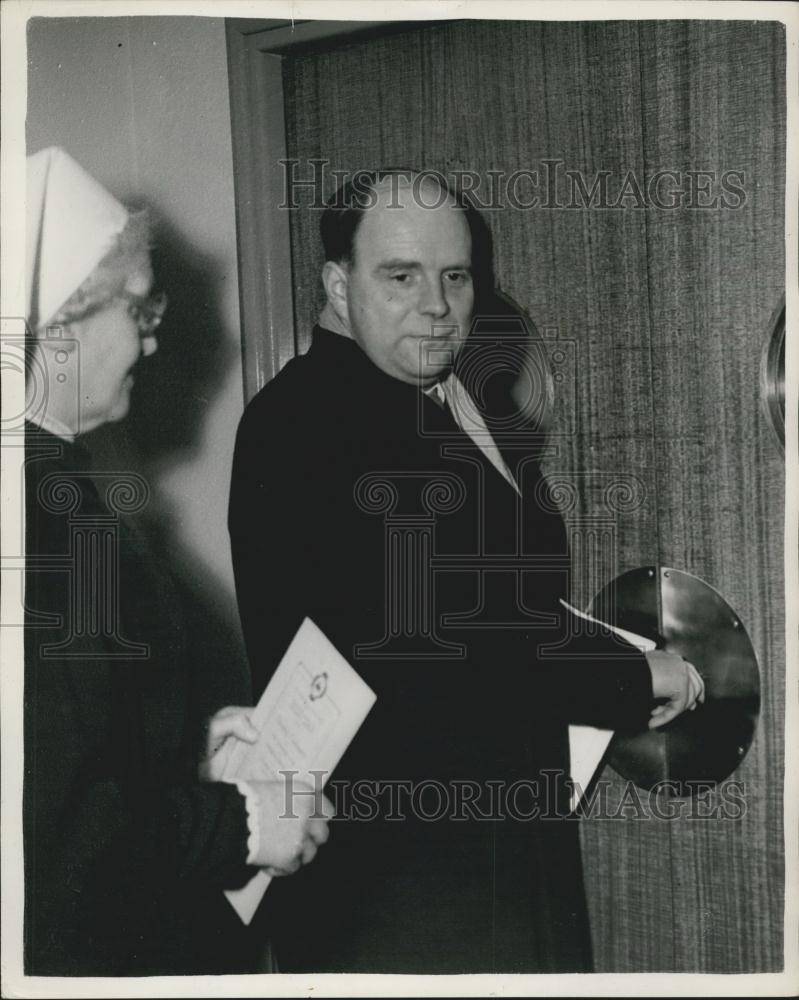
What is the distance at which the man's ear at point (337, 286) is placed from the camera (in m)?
1.17

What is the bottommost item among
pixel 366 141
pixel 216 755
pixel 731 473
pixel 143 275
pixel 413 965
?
pixel 413 965

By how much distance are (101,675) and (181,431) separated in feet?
0.94

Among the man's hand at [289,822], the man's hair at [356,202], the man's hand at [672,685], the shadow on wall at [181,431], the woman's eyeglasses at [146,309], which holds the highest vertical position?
the man's hair at [356,202]

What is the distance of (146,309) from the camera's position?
1174 mm

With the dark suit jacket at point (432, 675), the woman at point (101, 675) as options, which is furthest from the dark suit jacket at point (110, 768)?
the dark suit jacket at point (432, 675)

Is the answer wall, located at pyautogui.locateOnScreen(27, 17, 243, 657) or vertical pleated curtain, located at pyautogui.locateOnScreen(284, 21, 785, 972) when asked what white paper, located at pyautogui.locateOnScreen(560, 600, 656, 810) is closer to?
vertical pleated curtain, located at pyautogui.locateOnScreen(284, 21, 785, 972)

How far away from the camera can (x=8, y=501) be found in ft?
3.88

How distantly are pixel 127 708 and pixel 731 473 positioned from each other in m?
0.72

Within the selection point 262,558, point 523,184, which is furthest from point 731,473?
point 262,558

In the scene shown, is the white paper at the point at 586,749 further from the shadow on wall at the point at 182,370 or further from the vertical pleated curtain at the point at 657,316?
the shadow on wall at the point at 182,370

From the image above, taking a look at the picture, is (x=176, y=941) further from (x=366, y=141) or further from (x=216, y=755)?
(x=366, y=141)

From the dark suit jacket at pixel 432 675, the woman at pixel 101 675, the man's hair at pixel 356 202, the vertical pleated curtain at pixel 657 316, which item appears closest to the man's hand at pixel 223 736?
the woman at pixel 101 675

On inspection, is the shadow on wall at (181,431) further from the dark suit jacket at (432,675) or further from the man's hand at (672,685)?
the man's hand at (672,685)

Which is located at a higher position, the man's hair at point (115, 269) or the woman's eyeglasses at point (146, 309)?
the man's hair at point (115, 269)
